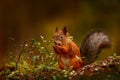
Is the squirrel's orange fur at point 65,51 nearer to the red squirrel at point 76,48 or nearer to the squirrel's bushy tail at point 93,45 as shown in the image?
the red squirrel at point 76,48

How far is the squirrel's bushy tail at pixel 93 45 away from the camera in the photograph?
9602mm

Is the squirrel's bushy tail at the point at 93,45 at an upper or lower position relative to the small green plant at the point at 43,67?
upper

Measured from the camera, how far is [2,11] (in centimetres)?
1430

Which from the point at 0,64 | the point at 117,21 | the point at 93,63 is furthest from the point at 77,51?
the point at 117,21

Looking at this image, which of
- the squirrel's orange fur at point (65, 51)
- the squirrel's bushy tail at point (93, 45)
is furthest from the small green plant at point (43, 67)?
the squirrel's bushy tail at point (93, 45)

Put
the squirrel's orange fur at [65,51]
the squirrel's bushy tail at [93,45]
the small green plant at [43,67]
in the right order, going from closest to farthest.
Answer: the small green plant at [43,67] < the squirrel's orange fur at [65,51] < the squirrel's bushy tail at [93,45]

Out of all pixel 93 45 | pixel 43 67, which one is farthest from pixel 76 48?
pixel 43 67

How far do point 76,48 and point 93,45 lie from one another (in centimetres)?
48

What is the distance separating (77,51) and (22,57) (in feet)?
2.57

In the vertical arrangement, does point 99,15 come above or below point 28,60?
above

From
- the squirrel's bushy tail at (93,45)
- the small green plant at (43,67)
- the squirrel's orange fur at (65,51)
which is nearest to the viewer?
the small green plant at (43,67)

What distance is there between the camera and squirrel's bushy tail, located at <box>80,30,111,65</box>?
960 cm

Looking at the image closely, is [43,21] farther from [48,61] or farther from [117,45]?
[48,61]

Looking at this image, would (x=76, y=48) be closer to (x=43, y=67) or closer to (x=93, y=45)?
(x=93, y=45)
